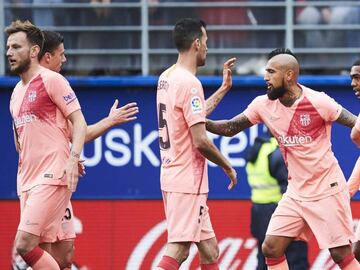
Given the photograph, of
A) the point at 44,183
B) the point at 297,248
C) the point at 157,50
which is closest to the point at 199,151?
the point at 44,183

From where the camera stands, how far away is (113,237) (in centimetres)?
1377

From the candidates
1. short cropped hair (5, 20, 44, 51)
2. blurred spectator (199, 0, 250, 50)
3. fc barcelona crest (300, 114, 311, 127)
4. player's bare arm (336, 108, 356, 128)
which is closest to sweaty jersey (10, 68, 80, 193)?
short cropped hair (5, 20, 44, 51)

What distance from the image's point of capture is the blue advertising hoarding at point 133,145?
1369cm

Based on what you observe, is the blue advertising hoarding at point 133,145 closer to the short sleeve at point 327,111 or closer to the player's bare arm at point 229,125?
the player's bare arm at point 229,125

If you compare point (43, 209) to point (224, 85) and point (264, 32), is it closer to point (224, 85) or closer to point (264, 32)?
point (224, 85)

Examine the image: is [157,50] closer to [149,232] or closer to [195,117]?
[149,232]

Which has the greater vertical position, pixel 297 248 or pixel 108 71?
pixel 108 71

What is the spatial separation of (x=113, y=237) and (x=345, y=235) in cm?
376

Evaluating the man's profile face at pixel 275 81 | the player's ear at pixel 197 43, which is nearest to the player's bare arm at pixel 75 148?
the player's ear at pixel 197 43

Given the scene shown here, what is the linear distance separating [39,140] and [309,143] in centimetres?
215

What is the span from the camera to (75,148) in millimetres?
10109

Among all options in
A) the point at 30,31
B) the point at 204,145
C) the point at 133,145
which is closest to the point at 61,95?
the point at 30,31

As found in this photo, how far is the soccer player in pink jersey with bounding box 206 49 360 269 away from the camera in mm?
10570

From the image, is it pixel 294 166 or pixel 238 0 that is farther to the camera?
pixel 238 0
